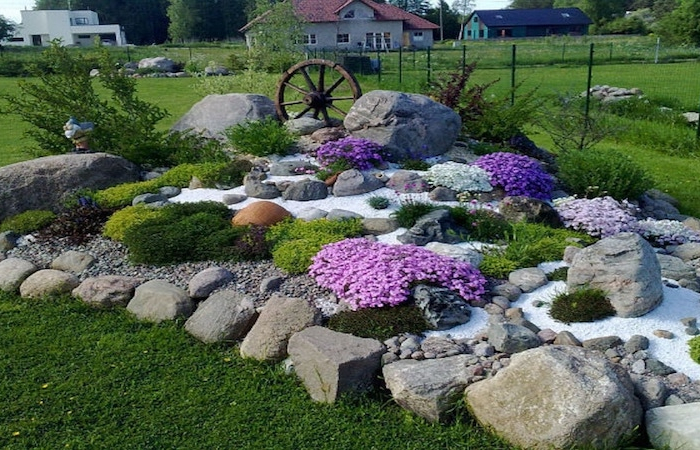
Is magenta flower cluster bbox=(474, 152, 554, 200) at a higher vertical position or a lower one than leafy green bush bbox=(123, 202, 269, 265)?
higher

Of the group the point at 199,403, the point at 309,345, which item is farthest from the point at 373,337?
the point at 199,403

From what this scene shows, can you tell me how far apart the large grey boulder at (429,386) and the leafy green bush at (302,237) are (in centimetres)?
178

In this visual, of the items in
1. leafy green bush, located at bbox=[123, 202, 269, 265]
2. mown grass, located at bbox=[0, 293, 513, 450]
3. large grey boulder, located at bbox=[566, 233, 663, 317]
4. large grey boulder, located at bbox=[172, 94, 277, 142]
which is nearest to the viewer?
mown grass, located at bbox=[0, 293, 513, 450]

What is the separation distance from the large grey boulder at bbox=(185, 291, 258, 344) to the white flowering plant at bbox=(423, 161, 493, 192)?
118 inches

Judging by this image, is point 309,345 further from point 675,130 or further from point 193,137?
point 675,130

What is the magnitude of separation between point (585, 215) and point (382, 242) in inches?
85.7

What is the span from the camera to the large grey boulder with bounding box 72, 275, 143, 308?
580cm

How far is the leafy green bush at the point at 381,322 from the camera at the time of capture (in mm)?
4848

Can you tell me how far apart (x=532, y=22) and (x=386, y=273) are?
8146cm

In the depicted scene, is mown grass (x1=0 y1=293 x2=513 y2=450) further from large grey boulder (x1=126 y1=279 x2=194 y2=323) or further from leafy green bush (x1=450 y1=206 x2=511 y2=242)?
leafy green bush (x1=450 y1=206 x2=511 y2=242)

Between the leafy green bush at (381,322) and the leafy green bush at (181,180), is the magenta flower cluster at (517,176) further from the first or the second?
the leafy green bush at (381,322)

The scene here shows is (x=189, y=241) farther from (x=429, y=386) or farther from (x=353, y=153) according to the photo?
(x=429, y=386)

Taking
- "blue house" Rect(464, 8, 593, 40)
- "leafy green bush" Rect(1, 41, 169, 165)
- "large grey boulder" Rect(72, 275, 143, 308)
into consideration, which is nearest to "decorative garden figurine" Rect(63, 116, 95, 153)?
"leafy green bush" Rect(1, 41, 169, 165)

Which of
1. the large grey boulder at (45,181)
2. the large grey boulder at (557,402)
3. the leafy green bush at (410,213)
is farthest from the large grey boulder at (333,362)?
the large grey boulder at (45,181)
